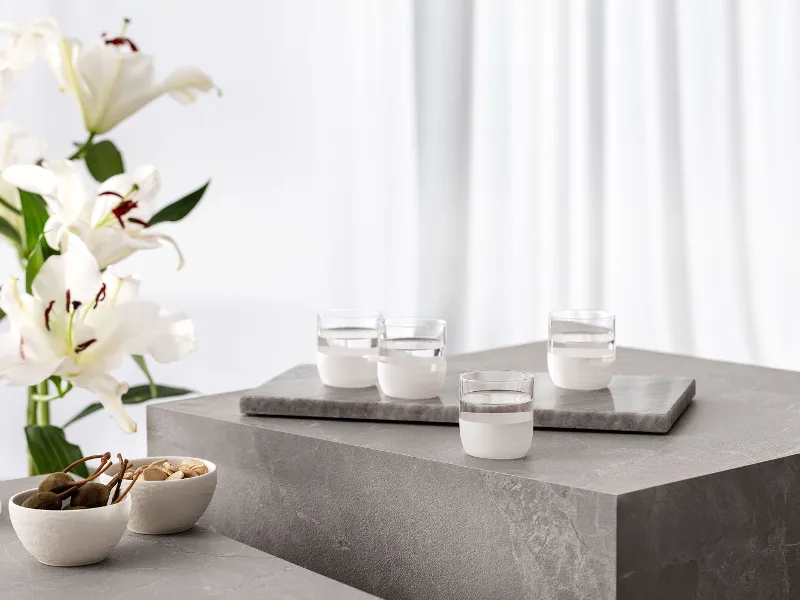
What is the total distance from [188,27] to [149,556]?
2798 mm

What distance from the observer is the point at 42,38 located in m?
1.33

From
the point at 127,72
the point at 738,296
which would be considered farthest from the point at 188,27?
the point at 127,72

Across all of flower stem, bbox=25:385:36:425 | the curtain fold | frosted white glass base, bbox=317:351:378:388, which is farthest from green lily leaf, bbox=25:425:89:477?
the curtain fold

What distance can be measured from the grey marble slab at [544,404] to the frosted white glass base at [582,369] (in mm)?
12

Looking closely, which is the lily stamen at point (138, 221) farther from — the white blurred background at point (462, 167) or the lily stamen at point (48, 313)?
the white blurred background at point (462, 167)

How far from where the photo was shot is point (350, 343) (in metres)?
1.56

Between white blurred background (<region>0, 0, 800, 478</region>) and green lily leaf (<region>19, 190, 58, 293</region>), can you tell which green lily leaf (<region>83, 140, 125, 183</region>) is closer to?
green lily leaf (<region>19, 190, 58, 293</region>)

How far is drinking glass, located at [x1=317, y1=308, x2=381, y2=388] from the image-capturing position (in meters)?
1.56

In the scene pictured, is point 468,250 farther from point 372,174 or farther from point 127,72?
point 127,72

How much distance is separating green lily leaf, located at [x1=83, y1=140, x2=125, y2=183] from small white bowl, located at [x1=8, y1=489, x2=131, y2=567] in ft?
2.28

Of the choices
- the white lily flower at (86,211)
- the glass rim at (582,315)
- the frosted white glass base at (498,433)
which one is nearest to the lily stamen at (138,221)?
the white lily flower at (86,211)

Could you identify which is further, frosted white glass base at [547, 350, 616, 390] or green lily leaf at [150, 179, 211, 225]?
green lily leaf at [150, 179, 211, 225]

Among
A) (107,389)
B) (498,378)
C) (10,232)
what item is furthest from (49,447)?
(498,378)

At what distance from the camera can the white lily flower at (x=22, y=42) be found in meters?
1.32
